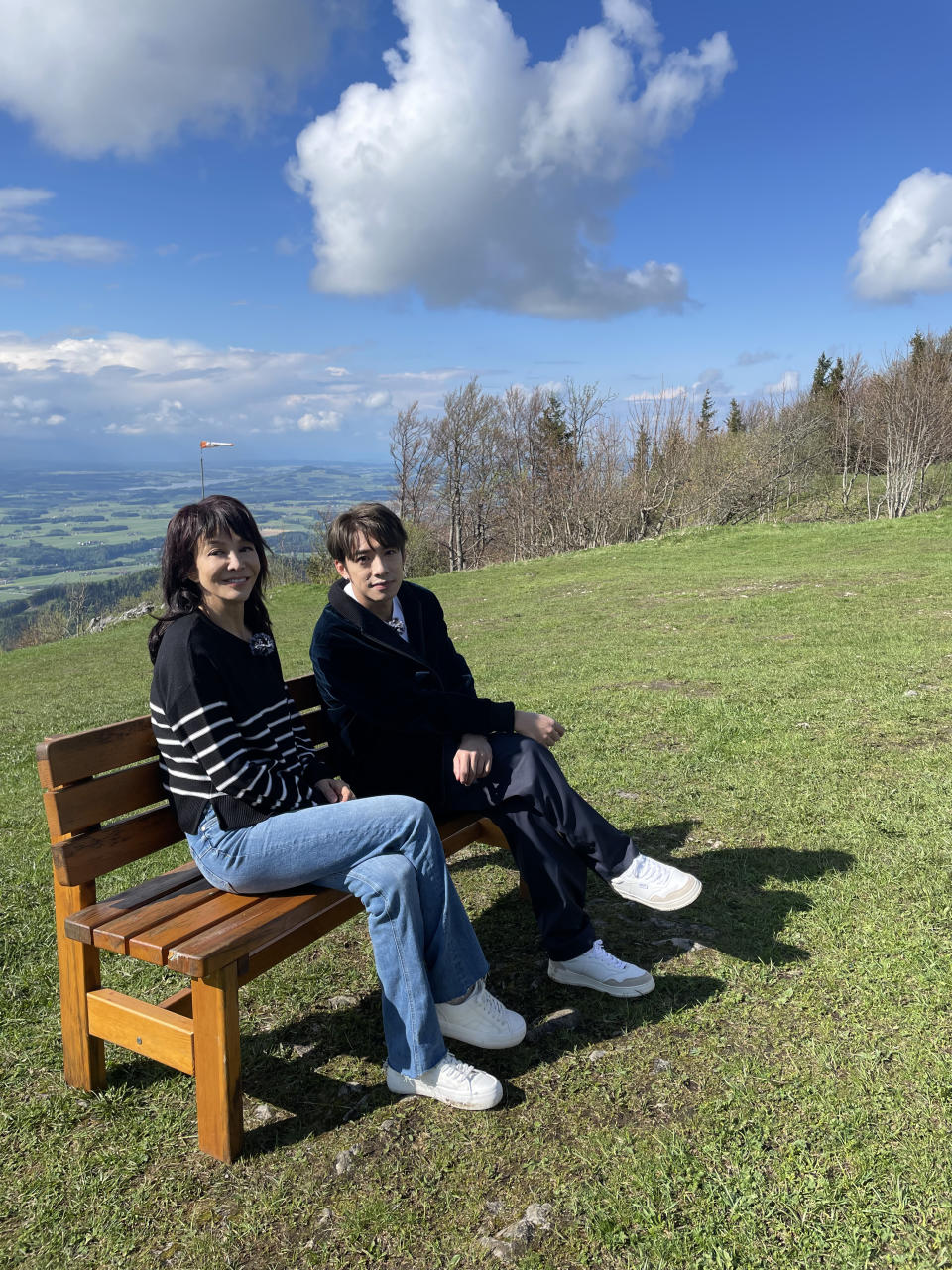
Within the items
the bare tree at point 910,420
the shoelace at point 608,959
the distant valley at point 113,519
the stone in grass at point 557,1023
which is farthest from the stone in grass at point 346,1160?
the distant valley at point 113,519

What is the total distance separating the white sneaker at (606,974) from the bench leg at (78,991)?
1.69 m

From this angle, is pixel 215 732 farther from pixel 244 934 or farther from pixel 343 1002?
pixel 343 1002

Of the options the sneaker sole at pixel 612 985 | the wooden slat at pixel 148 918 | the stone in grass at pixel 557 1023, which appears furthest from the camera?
the sneaker sole at pixel 612 985

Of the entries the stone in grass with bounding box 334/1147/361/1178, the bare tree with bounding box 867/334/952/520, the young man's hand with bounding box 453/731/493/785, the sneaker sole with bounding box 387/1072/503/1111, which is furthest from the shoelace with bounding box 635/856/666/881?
the bare tree with bounding box 867/334/952/520

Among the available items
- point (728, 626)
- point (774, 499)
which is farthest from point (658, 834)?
point (774, 499)

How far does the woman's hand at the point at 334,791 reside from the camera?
3.20 metres

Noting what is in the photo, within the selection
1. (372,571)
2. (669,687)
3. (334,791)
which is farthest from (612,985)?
(669,687)

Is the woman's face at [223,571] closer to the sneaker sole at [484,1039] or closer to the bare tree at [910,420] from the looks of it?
the sneaker sole at [484,1039]

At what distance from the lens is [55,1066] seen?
10.0ft

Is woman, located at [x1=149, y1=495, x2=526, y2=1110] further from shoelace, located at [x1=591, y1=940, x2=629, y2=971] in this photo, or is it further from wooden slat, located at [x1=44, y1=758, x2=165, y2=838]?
shoelace, located at [x1=591, y1=940, x2=629, y2=971]

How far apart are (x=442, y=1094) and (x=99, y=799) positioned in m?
1.47

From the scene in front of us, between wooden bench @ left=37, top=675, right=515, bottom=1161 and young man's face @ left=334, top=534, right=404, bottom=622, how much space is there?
3.34 ft

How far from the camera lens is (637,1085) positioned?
2.79 metres

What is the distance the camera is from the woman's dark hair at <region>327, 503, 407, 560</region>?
3.46m
